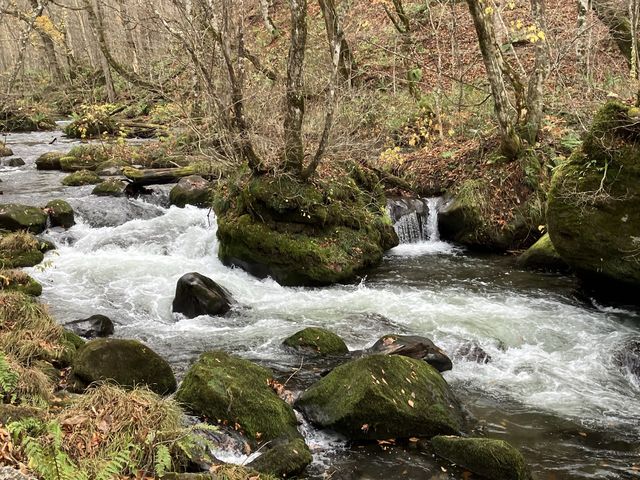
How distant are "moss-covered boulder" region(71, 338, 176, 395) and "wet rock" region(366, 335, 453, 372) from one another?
2.89m

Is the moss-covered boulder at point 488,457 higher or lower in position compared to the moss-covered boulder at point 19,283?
lower

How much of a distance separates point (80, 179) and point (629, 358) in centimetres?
1559

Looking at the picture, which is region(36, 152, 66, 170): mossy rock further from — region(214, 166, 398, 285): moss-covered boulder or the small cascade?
the small cascade

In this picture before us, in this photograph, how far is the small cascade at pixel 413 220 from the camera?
13430 mm

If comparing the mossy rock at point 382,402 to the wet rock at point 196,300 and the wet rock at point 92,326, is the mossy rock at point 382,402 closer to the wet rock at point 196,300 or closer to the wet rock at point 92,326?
the wet rock at point 196,300

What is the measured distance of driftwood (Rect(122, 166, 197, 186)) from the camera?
15844 mm

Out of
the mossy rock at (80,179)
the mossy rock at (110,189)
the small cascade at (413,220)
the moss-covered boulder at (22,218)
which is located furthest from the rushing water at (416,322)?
the mossy rock at (80,179)

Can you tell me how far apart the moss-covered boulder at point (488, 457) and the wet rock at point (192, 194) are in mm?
10769

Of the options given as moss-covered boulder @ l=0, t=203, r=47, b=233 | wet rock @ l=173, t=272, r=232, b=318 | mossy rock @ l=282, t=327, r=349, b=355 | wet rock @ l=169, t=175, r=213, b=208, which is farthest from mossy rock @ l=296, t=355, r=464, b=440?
wet rock @ l=169, t=175, r=213, b=208

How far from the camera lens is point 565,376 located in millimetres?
7465

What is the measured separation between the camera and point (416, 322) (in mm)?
9109

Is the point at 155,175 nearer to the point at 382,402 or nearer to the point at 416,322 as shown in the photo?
the point at 416,322

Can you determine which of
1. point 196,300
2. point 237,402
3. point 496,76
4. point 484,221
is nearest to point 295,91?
point 196,300

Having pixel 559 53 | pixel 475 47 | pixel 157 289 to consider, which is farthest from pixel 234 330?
pixel 475 47
